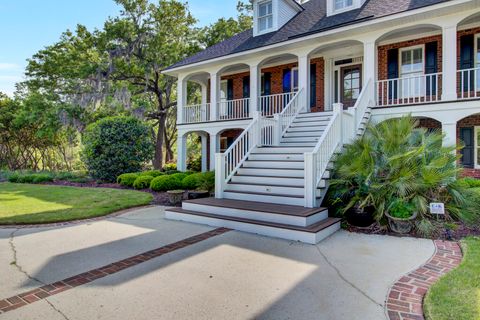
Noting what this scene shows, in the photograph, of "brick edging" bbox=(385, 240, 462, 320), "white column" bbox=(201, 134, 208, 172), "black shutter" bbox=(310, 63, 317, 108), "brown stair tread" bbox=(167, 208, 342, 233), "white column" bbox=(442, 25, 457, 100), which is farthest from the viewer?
"white column" bbox=(201, 134, 208, 172)

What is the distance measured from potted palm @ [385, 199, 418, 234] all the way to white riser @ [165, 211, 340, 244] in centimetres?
98

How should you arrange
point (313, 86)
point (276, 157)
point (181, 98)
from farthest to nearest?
point (181, 98), point (313, 86), point (276, 157)

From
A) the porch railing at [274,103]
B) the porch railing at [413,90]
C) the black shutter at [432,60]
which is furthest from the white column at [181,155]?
the black shutter at [432,60]

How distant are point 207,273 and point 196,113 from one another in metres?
11.6

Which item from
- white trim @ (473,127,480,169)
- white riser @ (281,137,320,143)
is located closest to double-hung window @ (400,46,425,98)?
white trim @ (473,127,480,169)

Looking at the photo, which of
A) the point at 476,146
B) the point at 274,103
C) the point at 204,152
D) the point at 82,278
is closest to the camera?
the point at 82,278

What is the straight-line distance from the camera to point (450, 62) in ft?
28.4

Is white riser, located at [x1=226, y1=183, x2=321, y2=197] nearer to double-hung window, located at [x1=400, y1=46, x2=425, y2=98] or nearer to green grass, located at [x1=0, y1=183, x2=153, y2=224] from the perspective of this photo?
green grass, located at [x1=0, y1=183, x2=153, y2=224]

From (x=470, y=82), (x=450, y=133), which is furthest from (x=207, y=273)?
(x=470, y=82)

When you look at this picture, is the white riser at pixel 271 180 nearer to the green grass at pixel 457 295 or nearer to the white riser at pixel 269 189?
the white riser at pixel 269 189

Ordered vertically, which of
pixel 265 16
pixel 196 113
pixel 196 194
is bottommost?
pixel 196 194

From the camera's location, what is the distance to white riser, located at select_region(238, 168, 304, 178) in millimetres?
7246

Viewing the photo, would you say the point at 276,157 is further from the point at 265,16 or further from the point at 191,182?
the point at 265,16

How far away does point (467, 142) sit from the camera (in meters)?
10.2
